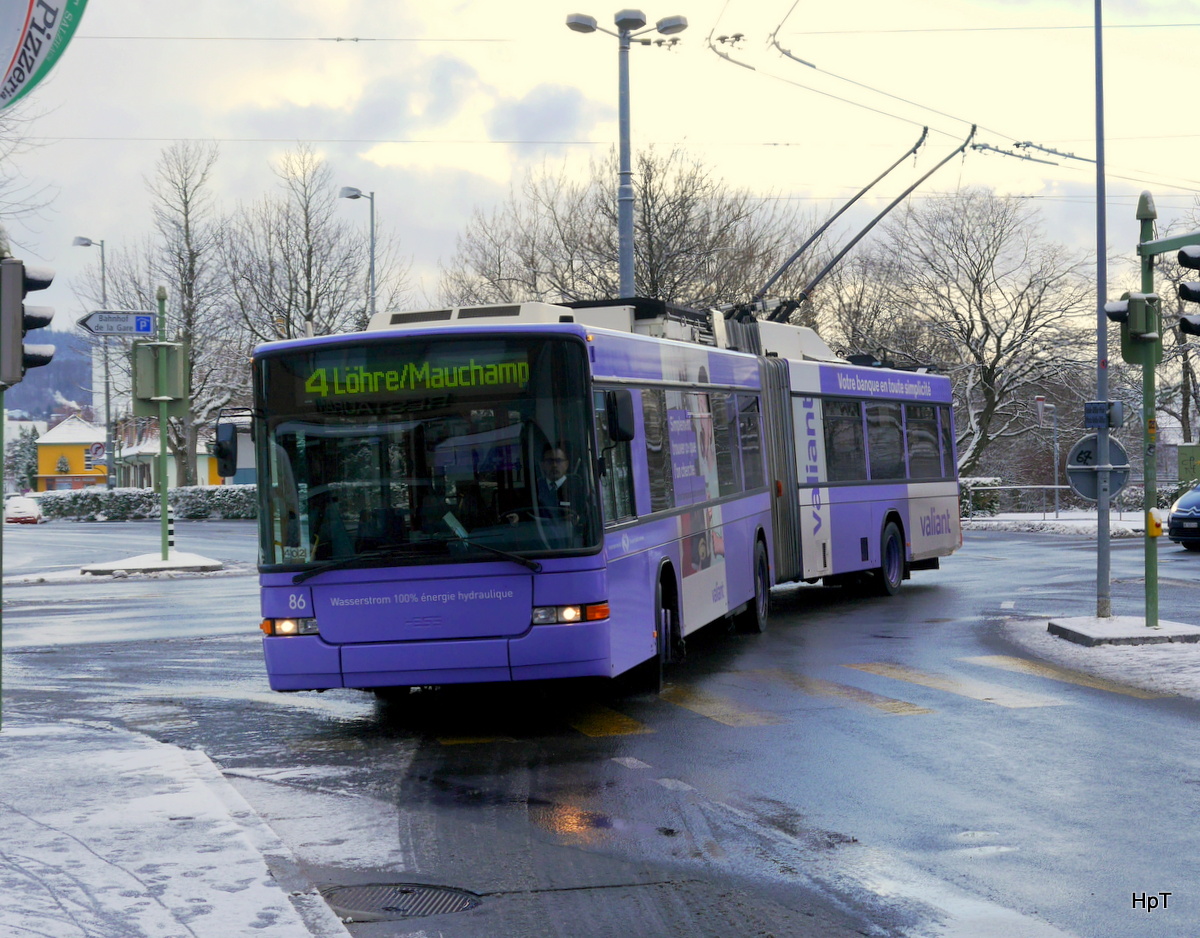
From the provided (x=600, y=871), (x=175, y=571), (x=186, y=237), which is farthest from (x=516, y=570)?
(x=186, y=237)

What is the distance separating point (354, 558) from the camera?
30.9ft

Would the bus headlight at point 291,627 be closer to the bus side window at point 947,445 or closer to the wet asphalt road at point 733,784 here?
the wet asphalt road at point 733,784

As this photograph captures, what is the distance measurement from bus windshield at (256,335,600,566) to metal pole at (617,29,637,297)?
450 inches

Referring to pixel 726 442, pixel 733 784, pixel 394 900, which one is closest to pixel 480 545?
pixel 733 784

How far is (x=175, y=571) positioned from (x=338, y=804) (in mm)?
20398

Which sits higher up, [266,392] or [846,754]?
[266,392]

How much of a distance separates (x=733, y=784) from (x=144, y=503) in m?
58.8

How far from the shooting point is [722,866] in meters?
6.09

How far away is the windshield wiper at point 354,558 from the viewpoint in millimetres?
9359

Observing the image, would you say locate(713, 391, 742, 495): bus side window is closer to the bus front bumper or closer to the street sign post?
the street sign post

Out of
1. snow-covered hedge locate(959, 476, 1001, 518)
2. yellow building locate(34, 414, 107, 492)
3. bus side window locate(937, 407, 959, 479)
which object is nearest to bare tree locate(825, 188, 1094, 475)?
snow-covered hedge locate(959, 476, 1001, 518)

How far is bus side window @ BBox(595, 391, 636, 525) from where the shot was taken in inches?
383

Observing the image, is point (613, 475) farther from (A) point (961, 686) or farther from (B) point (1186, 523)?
(B) point (1186, 523)

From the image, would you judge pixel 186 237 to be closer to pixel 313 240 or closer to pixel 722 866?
pixel 313 240
